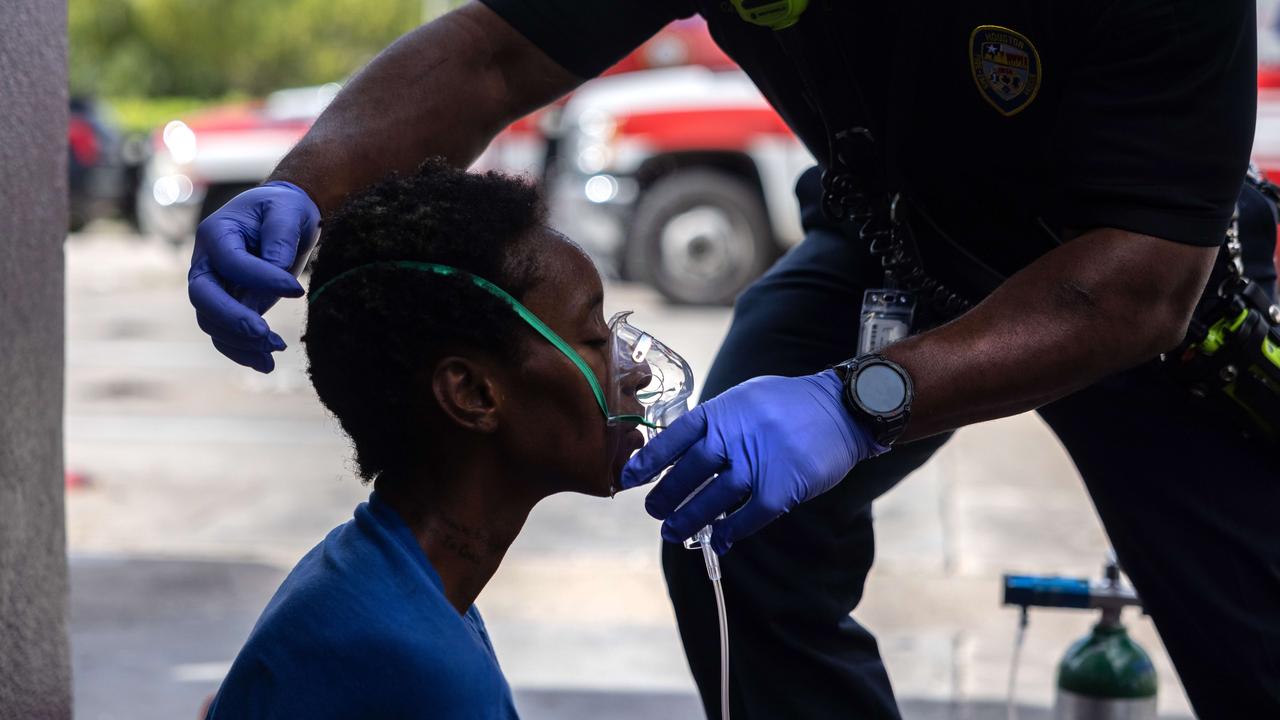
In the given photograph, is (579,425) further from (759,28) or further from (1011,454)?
(1011,454)

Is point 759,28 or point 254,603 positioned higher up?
point 759,28

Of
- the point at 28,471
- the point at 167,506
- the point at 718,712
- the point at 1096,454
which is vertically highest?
Result: the point at 1096,454

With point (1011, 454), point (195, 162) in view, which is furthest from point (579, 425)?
point (195, 162)

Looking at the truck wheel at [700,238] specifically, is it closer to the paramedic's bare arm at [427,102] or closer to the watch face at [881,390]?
the paramedic's bare arm at [427,102]

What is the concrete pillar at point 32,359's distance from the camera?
2.09 meters

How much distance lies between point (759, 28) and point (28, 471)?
125 cm

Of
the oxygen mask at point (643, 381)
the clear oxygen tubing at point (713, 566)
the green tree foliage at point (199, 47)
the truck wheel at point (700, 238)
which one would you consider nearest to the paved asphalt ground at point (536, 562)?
the clear oxygen tubing at point (713, 566)

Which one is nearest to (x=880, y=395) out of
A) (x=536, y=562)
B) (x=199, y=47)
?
(x=536, y=562)

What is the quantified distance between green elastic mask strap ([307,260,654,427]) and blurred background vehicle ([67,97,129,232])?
1266 cm

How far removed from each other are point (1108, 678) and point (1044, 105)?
1.29m

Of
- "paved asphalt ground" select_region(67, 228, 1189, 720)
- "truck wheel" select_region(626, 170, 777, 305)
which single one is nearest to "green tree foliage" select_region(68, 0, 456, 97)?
"truck wheel" select_region(626, 170, 777, 305)

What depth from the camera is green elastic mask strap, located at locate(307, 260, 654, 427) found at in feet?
5.56

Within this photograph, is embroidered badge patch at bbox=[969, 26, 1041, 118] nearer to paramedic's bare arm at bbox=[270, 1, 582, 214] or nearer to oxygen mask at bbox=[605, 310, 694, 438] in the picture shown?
oxygen mask at bbox=[605, 310, 694, 438]

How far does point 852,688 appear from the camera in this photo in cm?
227
